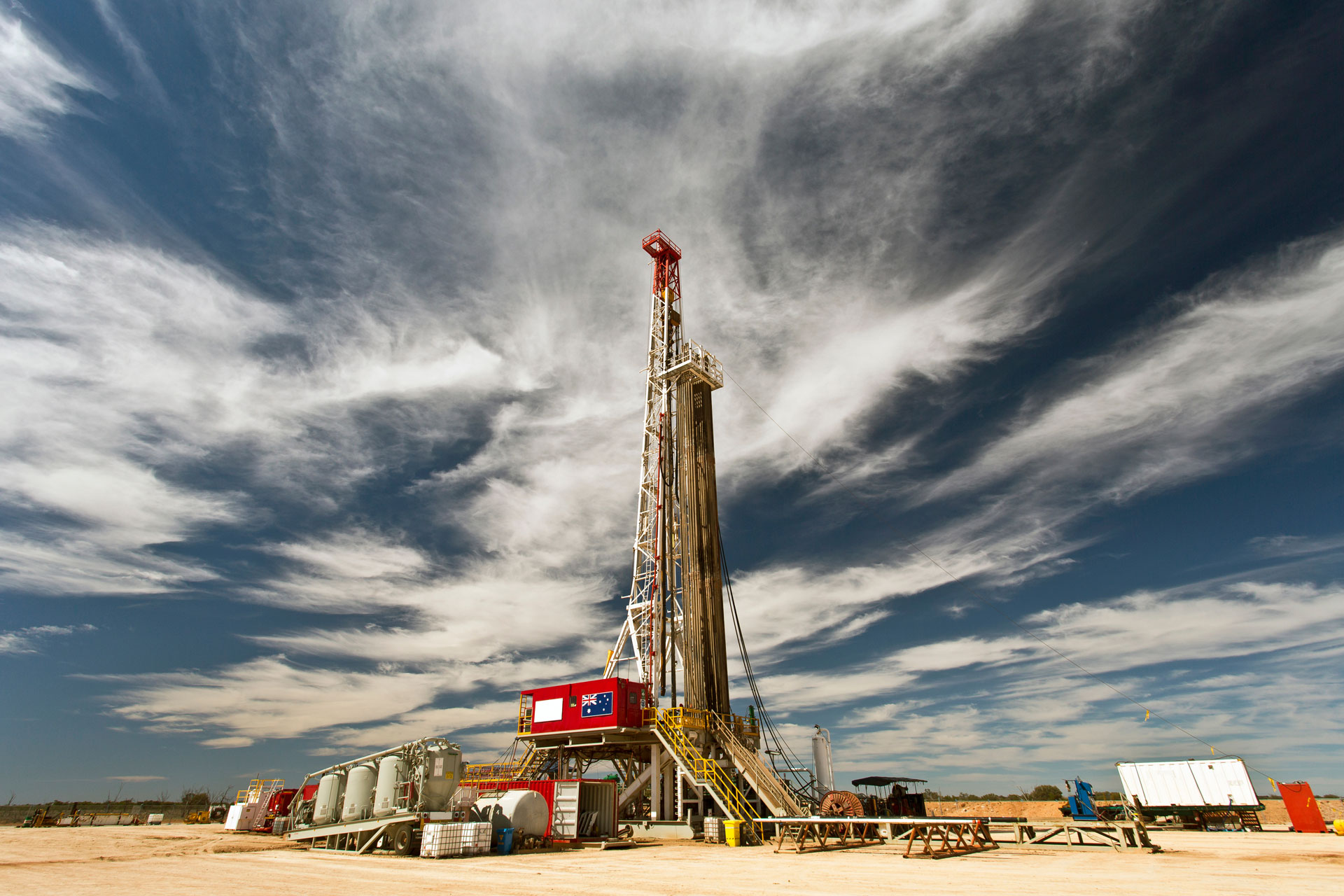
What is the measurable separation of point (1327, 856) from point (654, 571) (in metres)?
22.2

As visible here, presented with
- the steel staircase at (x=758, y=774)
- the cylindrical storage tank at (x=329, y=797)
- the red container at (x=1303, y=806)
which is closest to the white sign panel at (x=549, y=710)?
the steel staircase at (x=758, y=774)

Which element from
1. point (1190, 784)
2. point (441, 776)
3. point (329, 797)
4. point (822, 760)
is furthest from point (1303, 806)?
point (329, 797)

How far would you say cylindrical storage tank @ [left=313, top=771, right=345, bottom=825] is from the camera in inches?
816

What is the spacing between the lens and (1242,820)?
25969mm

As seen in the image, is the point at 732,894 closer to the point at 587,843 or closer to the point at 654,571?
the point at 587,843

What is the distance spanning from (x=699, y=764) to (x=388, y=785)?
1018cm

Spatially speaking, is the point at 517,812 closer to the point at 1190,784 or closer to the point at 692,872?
the point at 692,872

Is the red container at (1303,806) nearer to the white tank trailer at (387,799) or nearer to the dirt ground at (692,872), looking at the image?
the dirt ground at (692,872)

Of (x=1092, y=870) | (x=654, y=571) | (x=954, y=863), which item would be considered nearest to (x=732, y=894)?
(x=954, y=863)

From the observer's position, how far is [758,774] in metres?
22.3

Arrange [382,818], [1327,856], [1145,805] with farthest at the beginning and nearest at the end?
[1145,805]
[382,818]
[1327,856]

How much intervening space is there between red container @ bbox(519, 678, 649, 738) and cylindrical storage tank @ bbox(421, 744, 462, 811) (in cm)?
549

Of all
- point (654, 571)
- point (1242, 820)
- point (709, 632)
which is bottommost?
point (1242, 820)

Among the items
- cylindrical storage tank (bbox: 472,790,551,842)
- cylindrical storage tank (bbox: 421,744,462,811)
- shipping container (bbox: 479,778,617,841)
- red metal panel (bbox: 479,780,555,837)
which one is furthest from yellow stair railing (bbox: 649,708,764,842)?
cylindrical storage tank (bbox: 421,744,462,811)
